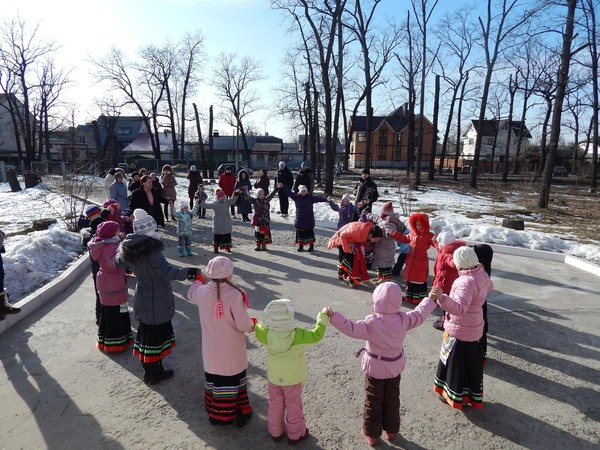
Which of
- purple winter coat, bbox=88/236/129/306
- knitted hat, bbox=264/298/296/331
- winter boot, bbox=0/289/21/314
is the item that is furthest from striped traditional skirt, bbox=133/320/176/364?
winter boot, bbox=0/289/21/314

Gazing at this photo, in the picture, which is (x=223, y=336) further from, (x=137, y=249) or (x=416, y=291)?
(x=416, y=291)

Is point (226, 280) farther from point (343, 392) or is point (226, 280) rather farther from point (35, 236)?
point (35, 236)

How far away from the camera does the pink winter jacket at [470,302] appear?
3375mm

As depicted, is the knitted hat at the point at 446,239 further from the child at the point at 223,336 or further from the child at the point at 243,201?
the child at the point at 243,201

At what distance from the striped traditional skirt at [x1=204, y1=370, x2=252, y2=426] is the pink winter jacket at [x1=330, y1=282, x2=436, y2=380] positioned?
1019 mm

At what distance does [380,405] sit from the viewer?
3000 millimetres

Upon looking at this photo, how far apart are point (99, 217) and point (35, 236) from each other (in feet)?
12.2

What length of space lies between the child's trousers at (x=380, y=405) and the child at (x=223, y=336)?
1031 millimetres

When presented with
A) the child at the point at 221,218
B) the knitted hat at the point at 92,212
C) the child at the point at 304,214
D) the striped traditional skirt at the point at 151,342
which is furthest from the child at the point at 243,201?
the striped traditional skirt at the point at 151,342

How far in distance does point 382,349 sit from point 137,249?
2.34 meters

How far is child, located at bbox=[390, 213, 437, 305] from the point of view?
18.4 feet

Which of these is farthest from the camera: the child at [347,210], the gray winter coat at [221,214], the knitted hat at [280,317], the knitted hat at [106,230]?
the gray winter coat at [221,214]

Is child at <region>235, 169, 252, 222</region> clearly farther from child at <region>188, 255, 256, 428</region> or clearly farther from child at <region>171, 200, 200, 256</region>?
child at <region>188, 255, 256, 428</region>

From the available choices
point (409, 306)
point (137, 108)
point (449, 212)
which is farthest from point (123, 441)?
point (137, 108)
